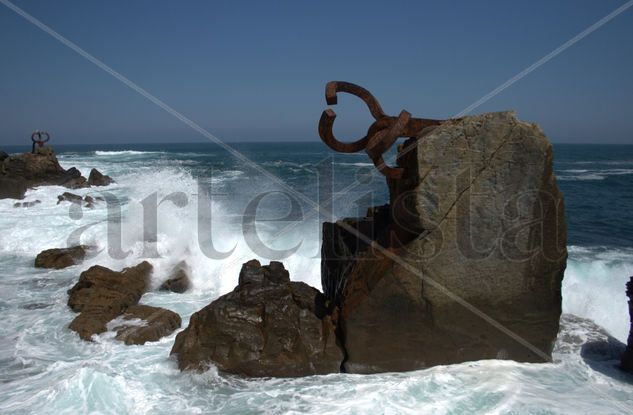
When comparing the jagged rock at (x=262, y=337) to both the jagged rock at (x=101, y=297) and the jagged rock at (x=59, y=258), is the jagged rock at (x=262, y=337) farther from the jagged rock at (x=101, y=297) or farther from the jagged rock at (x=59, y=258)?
the jagged rock at (x=59, y=258)

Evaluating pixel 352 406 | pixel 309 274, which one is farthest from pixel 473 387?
pixel 309 274

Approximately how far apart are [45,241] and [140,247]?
265 centimetres

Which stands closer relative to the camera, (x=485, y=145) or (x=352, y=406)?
(x=352, y=406)

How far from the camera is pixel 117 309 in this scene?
212 inches

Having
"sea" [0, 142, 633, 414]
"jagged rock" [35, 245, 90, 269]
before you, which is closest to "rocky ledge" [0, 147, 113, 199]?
"sea" [0, 142, 633, 414]

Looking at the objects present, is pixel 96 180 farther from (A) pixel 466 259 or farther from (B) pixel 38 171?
(A) pixel 466 259

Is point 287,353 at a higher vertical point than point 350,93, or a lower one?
lower

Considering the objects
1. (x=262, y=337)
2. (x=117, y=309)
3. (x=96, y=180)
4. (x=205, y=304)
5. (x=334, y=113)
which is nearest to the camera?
(x=334, y=113)

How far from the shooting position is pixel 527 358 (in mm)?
3855

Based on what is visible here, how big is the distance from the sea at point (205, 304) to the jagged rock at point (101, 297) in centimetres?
15

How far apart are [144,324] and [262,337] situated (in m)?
1.76

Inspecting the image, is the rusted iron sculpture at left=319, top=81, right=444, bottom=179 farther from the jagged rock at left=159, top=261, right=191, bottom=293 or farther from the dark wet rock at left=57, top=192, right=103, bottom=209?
the dark wet rock at left=57, top=192, right=103, bottom=209

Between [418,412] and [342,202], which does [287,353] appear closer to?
[418,412]

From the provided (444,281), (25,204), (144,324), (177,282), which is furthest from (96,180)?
(444,281)
